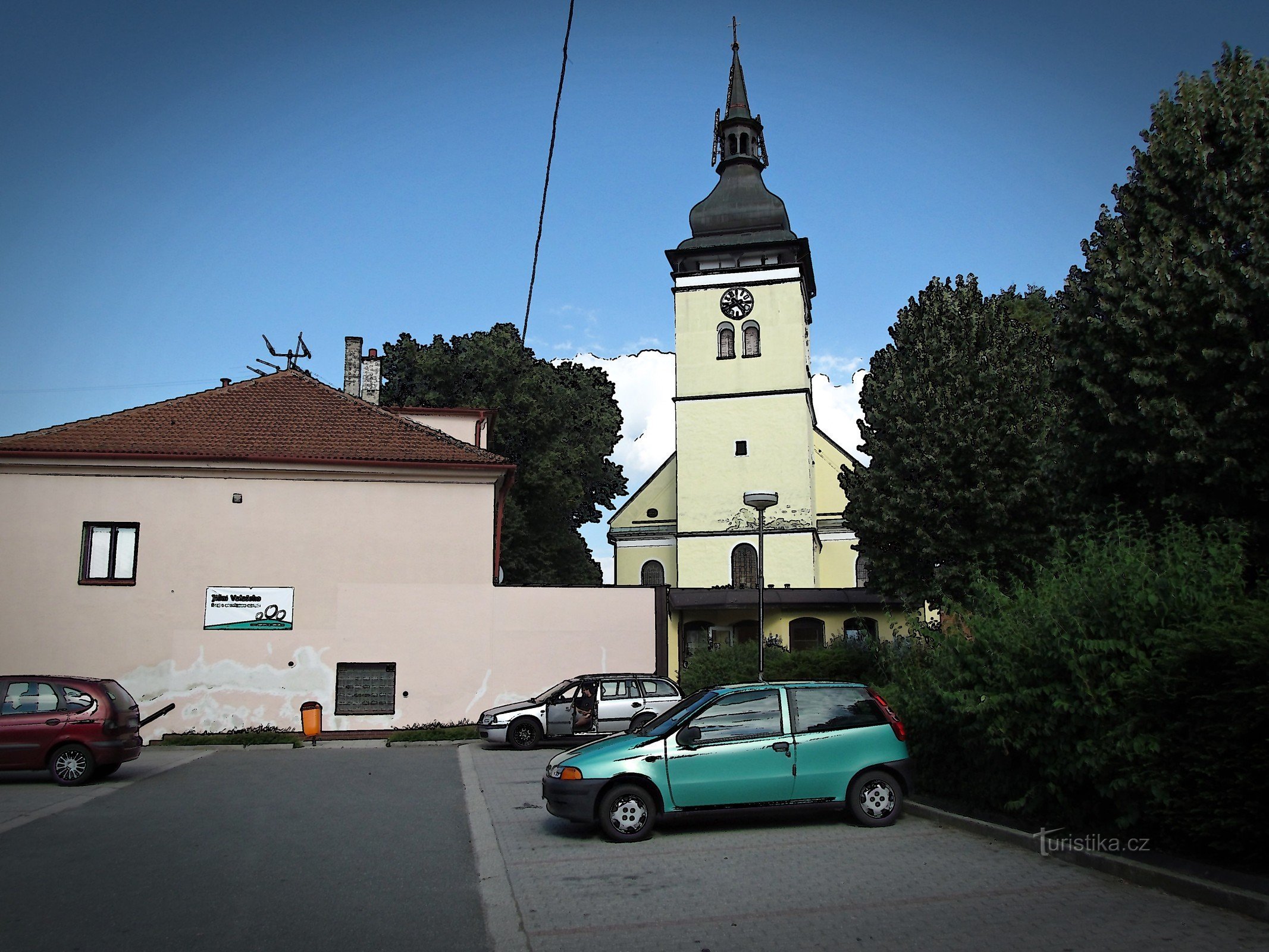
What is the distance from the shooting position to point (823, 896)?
23.9 feet

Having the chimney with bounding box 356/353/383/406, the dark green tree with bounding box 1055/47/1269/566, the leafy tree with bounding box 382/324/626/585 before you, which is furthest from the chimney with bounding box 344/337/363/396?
the dark green tree with bounding box 1055/47/1269/566

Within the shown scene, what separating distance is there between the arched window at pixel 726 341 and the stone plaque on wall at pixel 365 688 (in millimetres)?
26019

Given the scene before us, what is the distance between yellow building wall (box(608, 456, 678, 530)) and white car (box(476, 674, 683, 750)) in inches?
1160

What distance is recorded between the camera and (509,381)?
3969 centimetres

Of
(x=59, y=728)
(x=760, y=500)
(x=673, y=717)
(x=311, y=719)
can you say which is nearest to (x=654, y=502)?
(x=311, y=719)

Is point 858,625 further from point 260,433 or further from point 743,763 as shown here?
point 743,763

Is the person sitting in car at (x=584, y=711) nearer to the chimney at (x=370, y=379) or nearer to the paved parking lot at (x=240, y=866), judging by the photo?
the paved parking lot at (x=240, y=866)

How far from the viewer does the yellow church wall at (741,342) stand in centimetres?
4450

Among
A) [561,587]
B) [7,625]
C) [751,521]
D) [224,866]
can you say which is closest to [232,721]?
[7,625]

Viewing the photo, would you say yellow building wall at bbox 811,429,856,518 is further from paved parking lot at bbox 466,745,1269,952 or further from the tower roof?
paved parking lot at bbox 466,745,1269,952

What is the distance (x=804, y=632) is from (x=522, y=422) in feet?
43.6

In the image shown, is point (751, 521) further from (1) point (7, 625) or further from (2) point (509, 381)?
(1) point (7, 625)

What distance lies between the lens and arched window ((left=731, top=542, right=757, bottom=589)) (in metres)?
43.4

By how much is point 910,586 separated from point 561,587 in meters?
8.25
